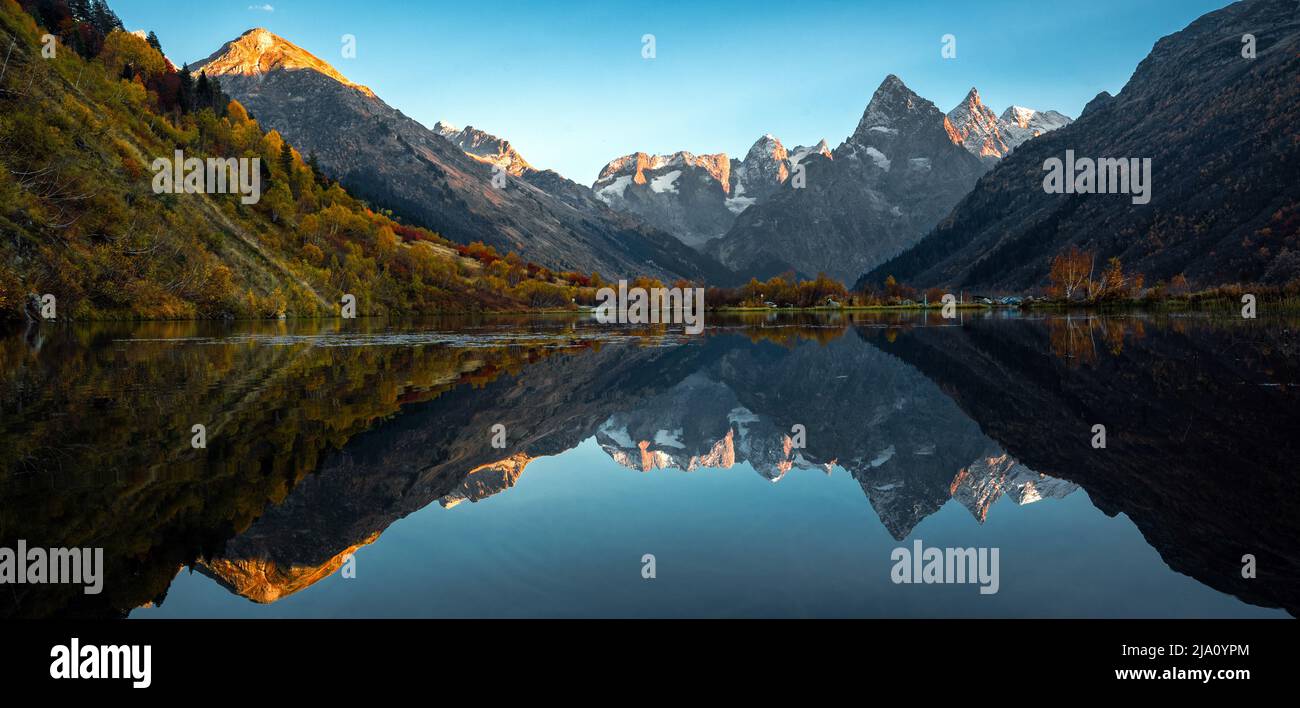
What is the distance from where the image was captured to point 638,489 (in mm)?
14078

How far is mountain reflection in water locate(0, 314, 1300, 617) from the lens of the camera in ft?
27.0

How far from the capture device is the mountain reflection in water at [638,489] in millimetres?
8242

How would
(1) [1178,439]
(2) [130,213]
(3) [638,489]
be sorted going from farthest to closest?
(2) [130,213] → (1) [1178,439] → (3) [638,489]

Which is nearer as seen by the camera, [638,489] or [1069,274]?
[638,489]

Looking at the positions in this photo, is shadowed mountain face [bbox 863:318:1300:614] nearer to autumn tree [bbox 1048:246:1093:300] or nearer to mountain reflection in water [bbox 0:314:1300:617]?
mountain reflection in water [bbox 0:314:1300:617]

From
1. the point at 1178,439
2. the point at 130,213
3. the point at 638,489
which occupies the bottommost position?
the point at 638,489

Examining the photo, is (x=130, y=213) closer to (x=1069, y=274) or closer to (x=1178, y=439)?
(x=1178, y=439)

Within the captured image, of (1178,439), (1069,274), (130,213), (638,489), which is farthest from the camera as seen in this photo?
(1069,274)

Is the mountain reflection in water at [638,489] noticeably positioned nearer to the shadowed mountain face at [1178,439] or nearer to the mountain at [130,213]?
the shadowed mountain face at [1178,439]

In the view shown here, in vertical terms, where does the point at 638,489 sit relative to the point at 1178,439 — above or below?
below

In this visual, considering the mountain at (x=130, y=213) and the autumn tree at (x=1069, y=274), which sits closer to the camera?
the mountain at (x=130, y=213)

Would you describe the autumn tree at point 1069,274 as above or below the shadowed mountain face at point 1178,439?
above

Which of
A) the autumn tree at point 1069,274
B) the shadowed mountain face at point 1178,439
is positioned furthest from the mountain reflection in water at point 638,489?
the autumn tree at point 1069,274

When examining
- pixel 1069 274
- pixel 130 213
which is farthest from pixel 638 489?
pixel 1069 274
